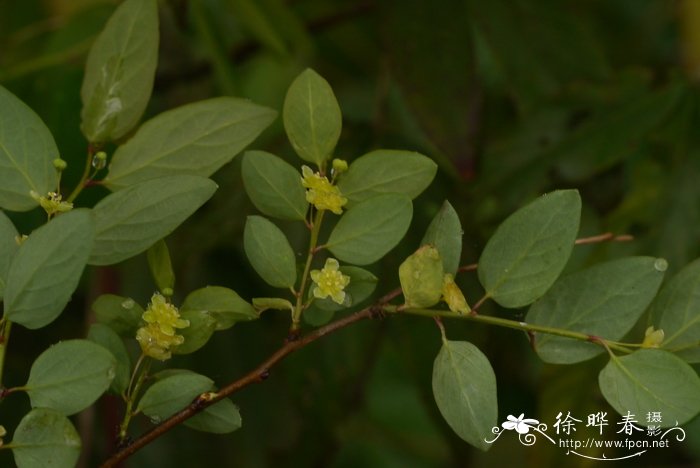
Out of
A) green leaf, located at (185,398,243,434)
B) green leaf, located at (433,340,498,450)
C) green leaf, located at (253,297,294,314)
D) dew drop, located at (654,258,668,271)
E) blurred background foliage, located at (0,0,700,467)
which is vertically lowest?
blurred background foliage, located at (0,0,700,467)

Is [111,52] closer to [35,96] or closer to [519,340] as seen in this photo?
[35,96]

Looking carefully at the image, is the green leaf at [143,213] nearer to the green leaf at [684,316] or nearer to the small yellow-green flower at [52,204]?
the small yellow-green flower at [52,204]

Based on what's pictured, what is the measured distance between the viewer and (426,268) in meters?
0.28

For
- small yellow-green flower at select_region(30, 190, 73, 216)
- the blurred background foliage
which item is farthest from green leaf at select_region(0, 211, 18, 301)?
the blurred background foliage

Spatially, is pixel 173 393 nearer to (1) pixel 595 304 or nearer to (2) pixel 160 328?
(2) pixel 160 328

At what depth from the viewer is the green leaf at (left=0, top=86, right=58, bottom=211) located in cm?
30

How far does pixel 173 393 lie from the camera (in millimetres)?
290

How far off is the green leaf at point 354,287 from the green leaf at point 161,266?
0.16ft

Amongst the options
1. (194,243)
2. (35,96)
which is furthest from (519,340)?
(35,96)

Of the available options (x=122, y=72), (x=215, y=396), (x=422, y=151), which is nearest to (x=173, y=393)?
(x=215, y=396)

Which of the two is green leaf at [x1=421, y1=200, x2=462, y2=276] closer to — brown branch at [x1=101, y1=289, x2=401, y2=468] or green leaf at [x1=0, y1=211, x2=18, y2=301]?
brown branch at [x1=101, y1=289, x2=401, y2=468]

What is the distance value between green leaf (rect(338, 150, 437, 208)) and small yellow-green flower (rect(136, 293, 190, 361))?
70 mm

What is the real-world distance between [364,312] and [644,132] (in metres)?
0.45

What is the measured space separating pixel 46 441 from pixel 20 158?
96mm
